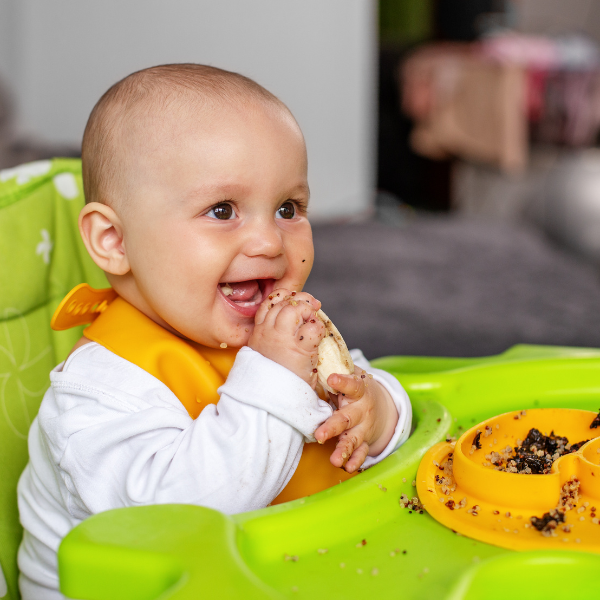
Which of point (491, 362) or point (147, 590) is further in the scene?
point (491, 362)

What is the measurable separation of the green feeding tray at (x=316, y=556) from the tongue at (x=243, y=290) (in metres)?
0.20

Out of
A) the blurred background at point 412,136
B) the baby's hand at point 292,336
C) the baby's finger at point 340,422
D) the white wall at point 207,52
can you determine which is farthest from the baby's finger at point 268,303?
the white wall at point 207,52

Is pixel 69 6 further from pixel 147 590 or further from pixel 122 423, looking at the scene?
pixel 147 590

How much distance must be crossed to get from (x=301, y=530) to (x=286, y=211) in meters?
0.31

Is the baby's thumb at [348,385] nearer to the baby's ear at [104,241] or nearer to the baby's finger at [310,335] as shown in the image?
the baby's finger at [310,335]

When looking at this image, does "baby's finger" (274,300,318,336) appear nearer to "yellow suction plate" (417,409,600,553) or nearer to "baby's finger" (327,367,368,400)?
"baby's finger" (327,367,368,400)

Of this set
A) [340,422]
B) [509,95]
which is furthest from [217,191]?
[509,95]

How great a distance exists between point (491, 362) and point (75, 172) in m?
0.55

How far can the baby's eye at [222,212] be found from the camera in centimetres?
63

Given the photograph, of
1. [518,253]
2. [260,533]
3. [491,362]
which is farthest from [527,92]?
[260,533]

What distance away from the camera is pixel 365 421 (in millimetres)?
620

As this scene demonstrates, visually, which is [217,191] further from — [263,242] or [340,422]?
[340,422]

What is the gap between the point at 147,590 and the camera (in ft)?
1.37

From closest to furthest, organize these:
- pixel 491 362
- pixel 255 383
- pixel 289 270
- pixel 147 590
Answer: pixel 147 590 → pixel 255 383 → pixel 289 270 → pixel 491 362
